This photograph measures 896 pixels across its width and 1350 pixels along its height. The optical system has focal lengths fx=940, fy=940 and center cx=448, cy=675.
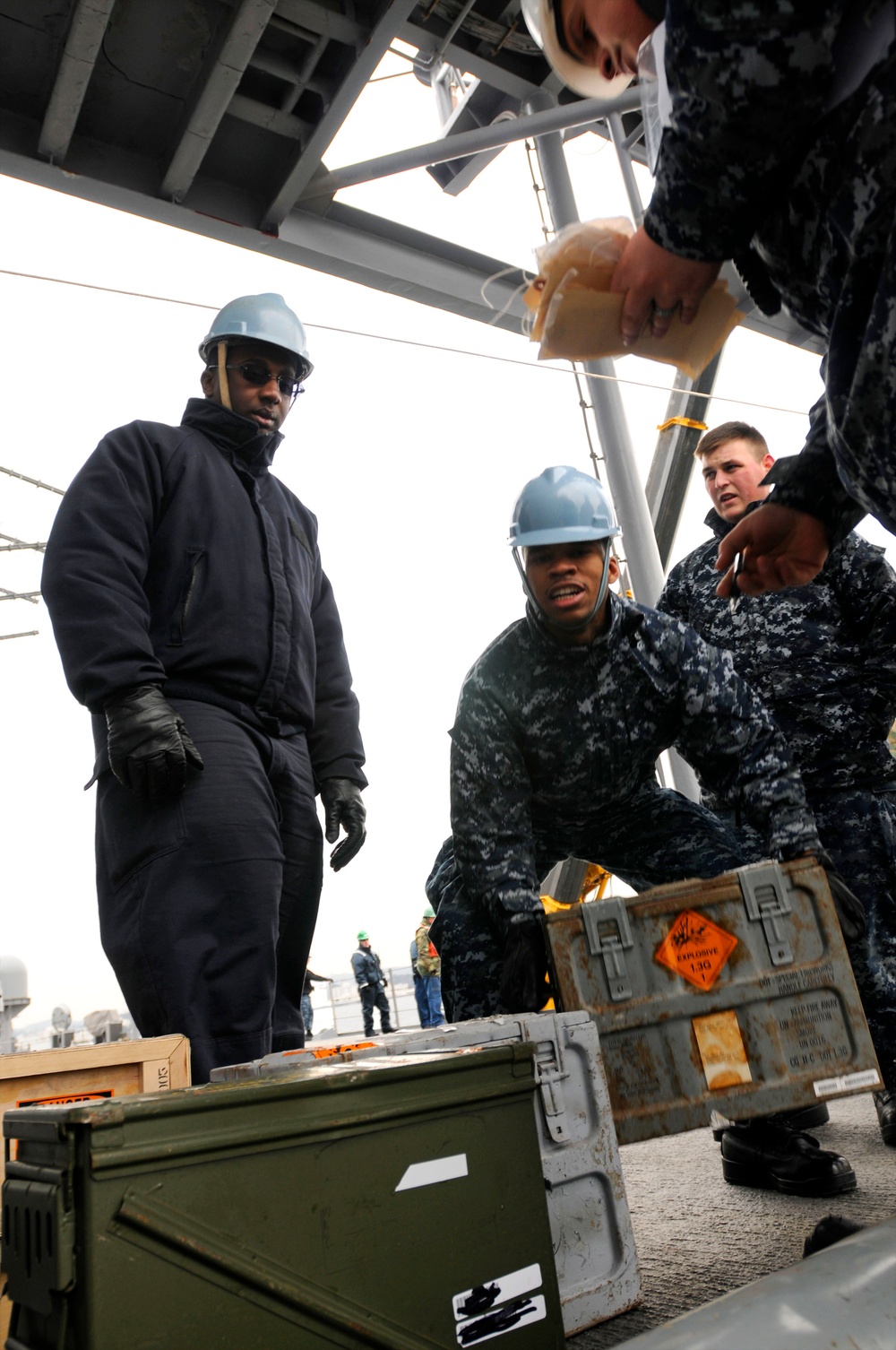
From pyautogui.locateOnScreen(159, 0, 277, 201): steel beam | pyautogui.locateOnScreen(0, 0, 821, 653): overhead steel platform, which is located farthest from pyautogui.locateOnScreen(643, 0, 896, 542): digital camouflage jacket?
pyautogui.locateOnScreen(159, 0, 277, 201): steel beam

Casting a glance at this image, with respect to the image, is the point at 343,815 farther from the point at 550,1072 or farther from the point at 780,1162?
the point at 780,1162

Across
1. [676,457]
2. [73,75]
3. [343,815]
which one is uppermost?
[73,75]

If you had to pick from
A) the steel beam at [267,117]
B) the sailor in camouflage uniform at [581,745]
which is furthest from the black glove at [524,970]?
the steel beam at [267,117]

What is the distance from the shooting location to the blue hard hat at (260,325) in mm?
2121

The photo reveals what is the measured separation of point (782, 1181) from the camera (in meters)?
1.72

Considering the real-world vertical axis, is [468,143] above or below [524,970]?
above

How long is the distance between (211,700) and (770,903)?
1.07 m

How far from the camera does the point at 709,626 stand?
8.78 feet

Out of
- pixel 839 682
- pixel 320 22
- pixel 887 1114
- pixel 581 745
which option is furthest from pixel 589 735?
pixel 320 22

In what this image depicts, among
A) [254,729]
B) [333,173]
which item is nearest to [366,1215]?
[254,729]

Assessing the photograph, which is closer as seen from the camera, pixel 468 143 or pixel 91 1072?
pixel 91 1072

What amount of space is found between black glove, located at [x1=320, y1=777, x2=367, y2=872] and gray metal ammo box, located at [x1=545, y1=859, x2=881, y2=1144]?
0.61 meters

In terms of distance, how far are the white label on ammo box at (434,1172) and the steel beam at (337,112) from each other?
3.91 meters

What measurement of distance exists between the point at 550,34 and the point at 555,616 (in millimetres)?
1333
